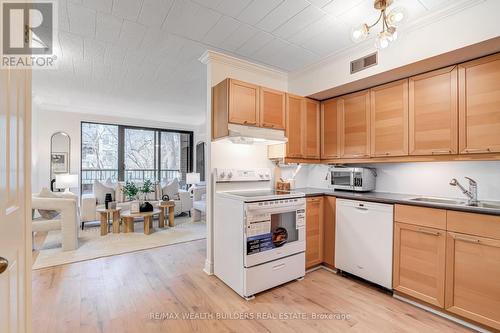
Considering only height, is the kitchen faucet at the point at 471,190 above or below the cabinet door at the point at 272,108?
below

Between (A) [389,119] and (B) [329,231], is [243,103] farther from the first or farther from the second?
(B) [329,231]

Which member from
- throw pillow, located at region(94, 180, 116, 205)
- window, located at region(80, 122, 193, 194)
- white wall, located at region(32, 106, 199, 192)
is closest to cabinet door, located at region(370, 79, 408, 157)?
throw pillow, located at region(94, 180, 116, 205)

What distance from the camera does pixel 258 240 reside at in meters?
2.36

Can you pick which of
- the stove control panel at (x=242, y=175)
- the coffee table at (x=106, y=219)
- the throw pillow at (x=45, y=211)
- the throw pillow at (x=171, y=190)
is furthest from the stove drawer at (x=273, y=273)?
the throw pillow at (x=171, y=190)

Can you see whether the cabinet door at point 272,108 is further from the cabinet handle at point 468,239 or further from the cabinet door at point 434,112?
the cabinet handle at point 468,239

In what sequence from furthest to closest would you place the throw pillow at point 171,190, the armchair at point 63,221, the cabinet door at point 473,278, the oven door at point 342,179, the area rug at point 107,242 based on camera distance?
the throw pillow at point 171,190 → the armchair at point 63,221 → the area rug at point 107,242 → the oven door at point 342,179 → the cabinet door at point 473,278

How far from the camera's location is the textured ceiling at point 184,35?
81.9 inches

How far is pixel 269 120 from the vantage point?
293 cm

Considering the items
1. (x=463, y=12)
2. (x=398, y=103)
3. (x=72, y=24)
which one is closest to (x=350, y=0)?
(x=463, y=12)

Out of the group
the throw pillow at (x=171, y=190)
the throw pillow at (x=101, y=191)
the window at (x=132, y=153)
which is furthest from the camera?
the window at (x=132, y=153)

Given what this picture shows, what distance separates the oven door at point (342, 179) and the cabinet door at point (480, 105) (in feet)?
3.55

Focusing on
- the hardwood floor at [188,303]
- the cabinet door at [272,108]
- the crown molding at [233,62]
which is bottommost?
the hardwood floor at [188,303]

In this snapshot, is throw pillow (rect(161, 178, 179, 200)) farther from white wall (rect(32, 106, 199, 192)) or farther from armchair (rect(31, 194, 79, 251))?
white wall (rect(32, 106, 199, 192))

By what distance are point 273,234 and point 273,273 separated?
0.40 meters
